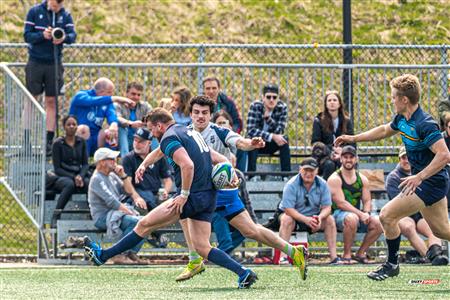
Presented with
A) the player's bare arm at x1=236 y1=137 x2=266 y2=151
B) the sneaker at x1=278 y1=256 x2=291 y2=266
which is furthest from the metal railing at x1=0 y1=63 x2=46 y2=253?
the player's bare arm at x1=236 y1=137 x2=266 y2=151

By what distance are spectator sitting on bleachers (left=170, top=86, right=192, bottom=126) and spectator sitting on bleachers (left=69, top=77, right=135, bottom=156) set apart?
3.48ft

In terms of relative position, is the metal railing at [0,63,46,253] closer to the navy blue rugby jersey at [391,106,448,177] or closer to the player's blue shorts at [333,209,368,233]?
the player's blue shorts at [333,209,368,233]

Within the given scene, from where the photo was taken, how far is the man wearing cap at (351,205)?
53.1 feet

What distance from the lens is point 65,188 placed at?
16.7m

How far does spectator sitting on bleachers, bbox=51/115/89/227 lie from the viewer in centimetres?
1673

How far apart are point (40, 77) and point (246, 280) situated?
679 centimetres

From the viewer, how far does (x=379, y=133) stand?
12289 millimetres

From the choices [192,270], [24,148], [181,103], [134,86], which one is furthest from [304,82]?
[192,270]

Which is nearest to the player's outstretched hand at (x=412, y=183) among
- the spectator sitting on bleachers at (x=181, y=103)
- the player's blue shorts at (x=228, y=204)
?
the player's blue shorts at (x=228, y=204)

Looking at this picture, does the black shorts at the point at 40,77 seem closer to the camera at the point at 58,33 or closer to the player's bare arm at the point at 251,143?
the camera at the point at 58,33

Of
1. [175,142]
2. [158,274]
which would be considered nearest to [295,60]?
[158,274]

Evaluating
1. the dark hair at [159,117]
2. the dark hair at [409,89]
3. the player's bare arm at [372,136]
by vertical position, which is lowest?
the player's bare arm at [372,136]

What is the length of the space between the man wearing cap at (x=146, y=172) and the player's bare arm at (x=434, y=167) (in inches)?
214

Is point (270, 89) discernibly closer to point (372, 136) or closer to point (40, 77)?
point (40, 77)
